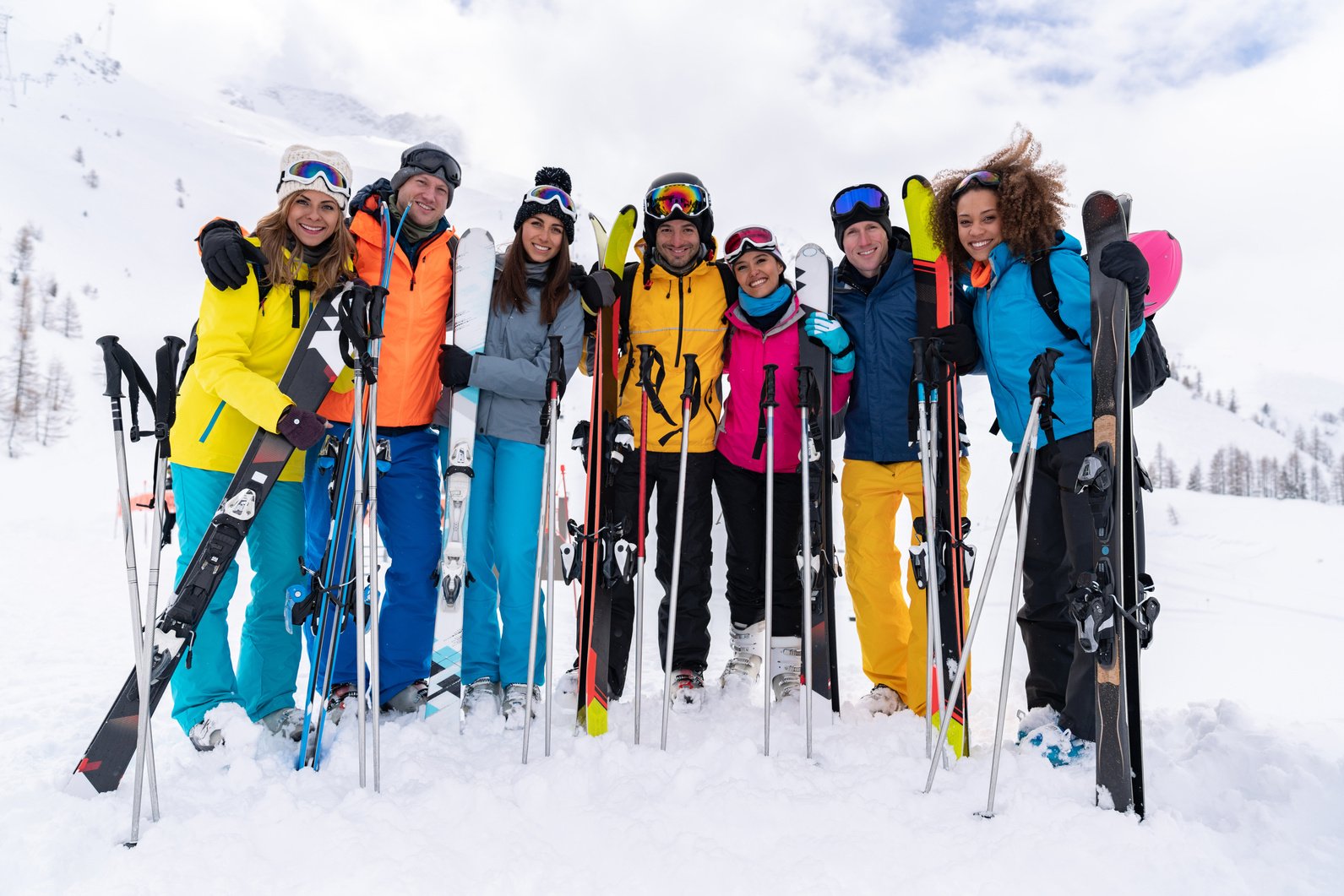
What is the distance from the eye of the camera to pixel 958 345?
288 cm

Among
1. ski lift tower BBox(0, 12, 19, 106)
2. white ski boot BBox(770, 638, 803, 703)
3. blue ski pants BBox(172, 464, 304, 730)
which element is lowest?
white ski boot BBox(770, 638, 803, 703)

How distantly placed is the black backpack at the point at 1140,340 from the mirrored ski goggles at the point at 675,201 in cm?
151

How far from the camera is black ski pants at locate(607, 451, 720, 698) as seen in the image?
3.32 metres

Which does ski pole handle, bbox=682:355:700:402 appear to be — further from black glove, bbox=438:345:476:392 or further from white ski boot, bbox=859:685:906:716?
white ski boot, bbox=859:685:906:716

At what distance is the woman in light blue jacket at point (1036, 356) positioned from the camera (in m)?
2.61

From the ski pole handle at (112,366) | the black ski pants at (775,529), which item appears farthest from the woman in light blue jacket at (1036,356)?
the ski pole handle at (112,366)

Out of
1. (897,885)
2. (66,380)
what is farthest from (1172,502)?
(66,380)

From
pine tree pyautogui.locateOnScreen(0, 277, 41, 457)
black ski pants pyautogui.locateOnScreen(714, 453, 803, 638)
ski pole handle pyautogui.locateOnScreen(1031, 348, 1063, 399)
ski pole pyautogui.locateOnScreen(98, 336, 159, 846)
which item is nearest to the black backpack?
ski pole handle pyautogui.locateOnScreen(1031, 348, 1063, 399)

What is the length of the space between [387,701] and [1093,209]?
3.38 metres

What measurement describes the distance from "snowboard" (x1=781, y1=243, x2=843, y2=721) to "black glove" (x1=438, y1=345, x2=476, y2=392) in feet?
4.63

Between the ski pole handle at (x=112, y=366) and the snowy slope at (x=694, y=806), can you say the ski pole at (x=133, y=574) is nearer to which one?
the ski pole handle at (x=112, y=366)

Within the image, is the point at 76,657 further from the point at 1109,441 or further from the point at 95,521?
the point at 95,521

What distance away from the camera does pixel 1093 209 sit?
2586 mm

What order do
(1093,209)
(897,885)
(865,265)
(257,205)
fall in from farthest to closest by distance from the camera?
(257,205), (865,265), (1093,209), (897,885)
